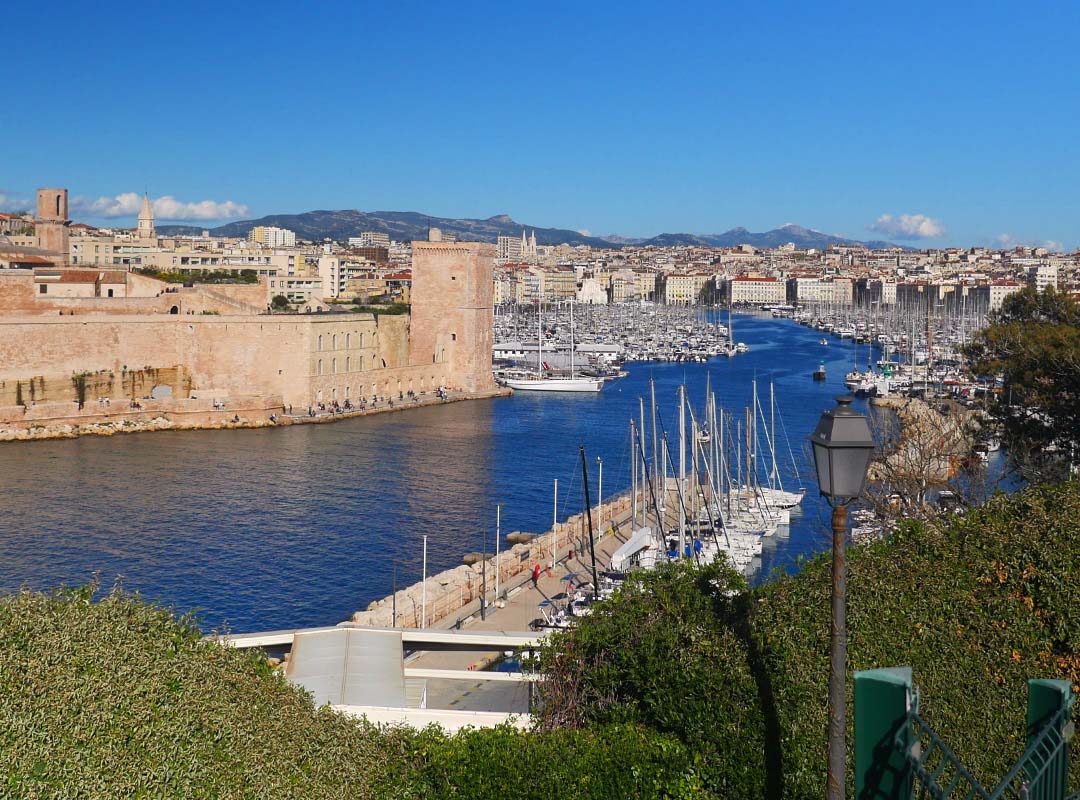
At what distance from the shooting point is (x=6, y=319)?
1991 cm

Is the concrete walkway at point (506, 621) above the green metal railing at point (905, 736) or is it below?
below

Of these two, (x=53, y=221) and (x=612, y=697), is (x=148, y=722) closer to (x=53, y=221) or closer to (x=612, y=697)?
(x=612, y=697)

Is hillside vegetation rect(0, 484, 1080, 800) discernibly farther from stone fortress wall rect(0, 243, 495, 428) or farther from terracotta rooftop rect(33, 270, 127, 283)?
terracotta rooftop rect(33, 270, 127, 283)

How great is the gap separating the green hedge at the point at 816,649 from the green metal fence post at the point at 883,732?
1427mm

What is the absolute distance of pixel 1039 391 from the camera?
9.61 m

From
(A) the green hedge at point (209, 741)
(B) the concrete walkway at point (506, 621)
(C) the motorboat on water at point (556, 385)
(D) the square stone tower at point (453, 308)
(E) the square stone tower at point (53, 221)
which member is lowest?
(B) the concrete walkway at point (506, 621)

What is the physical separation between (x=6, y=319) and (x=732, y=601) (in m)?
18.3

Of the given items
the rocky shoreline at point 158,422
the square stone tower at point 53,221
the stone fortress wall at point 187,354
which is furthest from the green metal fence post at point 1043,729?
the square stone tower at point 53,221

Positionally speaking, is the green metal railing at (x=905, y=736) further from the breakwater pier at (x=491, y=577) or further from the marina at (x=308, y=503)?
the breakwater pier at (x=491, y=577)

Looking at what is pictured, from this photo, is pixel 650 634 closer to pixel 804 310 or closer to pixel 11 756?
pixel 11 756

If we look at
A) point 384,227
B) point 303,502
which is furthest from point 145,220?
point 384,227

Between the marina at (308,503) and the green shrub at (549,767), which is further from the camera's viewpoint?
the marina at (308,503)

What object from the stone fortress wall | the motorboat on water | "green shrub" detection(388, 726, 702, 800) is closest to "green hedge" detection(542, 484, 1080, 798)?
"green shrub" detection(388, 726, 702, 800)

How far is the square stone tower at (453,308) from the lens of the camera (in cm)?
2616
